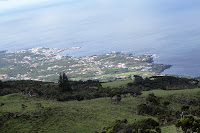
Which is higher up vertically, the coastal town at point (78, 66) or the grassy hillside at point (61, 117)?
the coastal town at point (78, 66)

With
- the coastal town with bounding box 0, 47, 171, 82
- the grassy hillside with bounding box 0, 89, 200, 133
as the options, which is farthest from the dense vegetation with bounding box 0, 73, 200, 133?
the coastal town with bounding box 0, 47, 171, 82

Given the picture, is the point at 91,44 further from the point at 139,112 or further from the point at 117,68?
the point at 139,112

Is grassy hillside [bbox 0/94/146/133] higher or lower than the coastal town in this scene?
lower

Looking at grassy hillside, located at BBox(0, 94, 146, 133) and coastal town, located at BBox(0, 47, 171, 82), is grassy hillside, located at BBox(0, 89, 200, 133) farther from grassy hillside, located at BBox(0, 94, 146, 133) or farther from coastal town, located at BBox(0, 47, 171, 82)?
coastal town, located at BBox(0, 47, 171, 82)

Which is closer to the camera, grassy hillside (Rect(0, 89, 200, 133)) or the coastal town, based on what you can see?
grassy hillside (Rect(0, 89, 200, 133))

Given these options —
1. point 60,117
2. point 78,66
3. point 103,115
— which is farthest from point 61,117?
point 78,66

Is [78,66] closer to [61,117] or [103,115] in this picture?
[103,115]

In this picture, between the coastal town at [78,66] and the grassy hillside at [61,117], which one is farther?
the coastal town at [78,66]

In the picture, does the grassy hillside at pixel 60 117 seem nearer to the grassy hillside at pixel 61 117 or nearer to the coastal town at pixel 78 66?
the grassy hillside at pixel 61 117

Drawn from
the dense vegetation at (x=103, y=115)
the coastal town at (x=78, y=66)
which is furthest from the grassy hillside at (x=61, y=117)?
the coastal town at (x=78, y=66)
